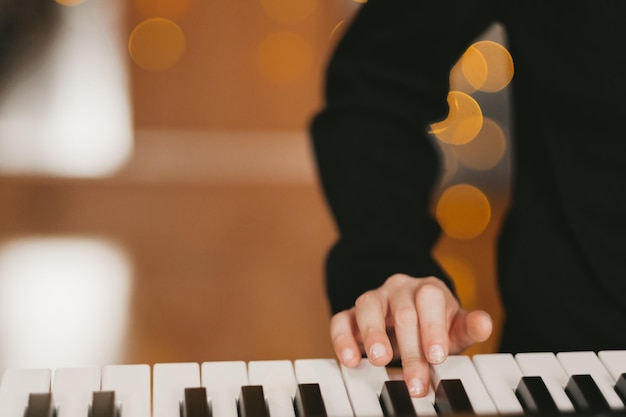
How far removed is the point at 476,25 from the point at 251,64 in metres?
2.15

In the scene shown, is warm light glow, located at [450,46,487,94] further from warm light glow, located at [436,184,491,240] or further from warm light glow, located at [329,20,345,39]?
warm light glow, located at [329,20,345,39]

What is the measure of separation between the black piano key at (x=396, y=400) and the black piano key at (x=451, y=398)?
0.02m

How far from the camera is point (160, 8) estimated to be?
290 cm

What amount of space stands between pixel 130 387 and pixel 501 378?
11.5 inches

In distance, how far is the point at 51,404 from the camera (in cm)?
61

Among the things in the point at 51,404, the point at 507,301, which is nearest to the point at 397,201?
the point at 507,301

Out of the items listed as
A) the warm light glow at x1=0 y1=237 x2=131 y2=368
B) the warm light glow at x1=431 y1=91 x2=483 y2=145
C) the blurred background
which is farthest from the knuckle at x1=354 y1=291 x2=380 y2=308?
the warm light glow at x1=431 y1=91 x2=483 y2=145

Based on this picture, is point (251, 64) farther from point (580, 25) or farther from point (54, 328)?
point (580, 25)

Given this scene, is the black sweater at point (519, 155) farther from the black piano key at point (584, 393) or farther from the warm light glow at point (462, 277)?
the warm light glow at point (462, 277)

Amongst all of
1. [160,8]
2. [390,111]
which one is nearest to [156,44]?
[160,8]

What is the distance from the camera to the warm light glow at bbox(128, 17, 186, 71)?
292cm

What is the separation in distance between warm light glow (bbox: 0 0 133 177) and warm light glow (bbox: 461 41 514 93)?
3.90 ft

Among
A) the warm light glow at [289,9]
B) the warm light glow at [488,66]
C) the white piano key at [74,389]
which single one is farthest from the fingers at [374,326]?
the warm light glow at [289,9]

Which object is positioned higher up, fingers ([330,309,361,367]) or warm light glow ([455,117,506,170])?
warm light glow ([455,117,506,170])
